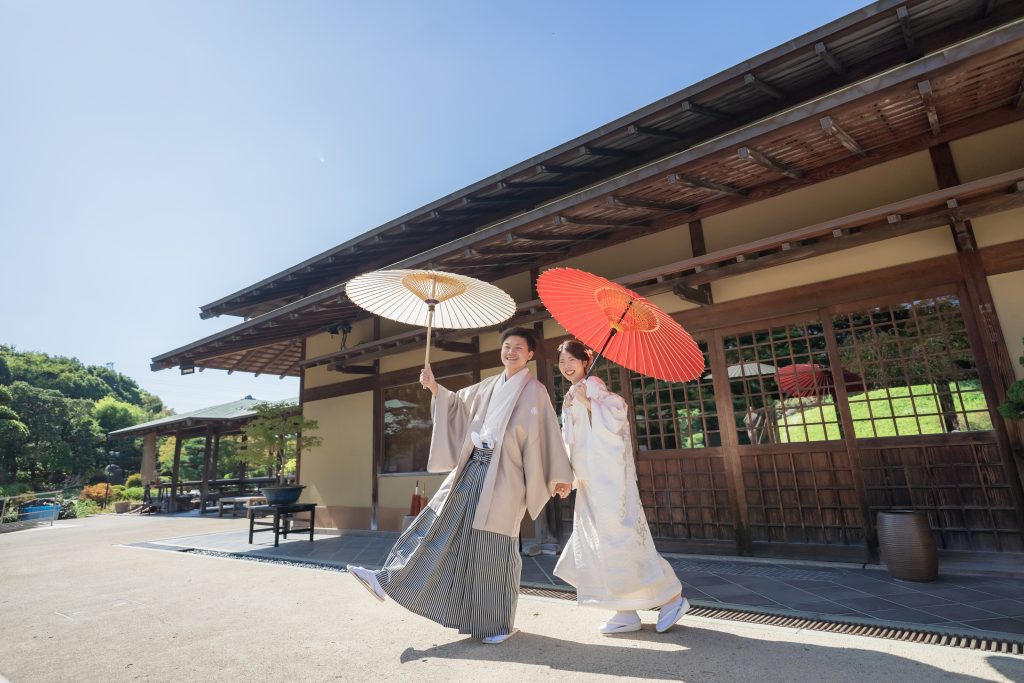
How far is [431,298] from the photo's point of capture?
312 centimetres

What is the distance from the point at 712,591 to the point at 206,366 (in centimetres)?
929

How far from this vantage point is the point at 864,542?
420 centimetres

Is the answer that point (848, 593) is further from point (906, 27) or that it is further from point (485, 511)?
point (906, 27)

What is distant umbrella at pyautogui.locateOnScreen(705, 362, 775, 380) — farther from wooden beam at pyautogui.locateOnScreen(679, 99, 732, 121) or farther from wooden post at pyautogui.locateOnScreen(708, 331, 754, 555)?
wooden beam at pyautogui.locateOnScreen(679, 99, 732, 121)

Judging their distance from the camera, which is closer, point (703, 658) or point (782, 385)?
point (703, 658)

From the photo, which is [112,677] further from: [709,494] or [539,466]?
[709,494]

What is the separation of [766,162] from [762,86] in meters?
1.41

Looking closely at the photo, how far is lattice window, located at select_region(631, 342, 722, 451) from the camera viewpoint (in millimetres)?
5184

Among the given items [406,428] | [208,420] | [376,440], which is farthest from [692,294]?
[208,420]

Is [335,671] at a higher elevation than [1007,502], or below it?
below

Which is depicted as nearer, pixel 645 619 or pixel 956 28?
pixel 645 619

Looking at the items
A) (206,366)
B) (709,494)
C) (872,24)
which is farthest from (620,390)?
(206,366)

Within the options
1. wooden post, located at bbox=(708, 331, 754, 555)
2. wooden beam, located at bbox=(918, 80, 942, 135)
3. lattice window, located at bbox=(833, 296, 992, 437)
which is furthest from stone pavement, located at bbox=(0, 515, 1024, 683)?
wooden beam, located at bbox=(918, 80, 942, 135)

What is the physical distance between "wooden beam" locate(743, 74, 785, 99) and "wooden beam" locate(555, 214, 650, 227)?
1.61 m
